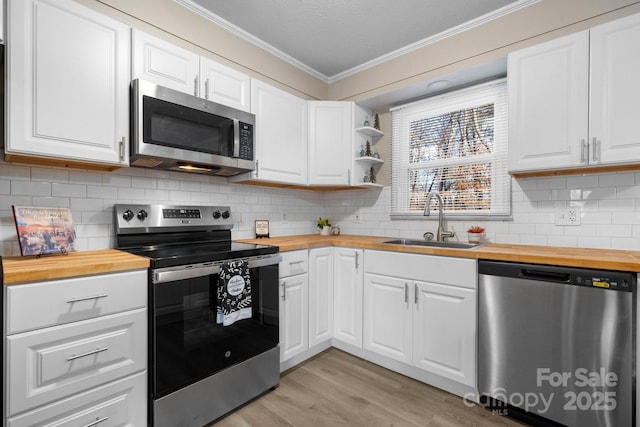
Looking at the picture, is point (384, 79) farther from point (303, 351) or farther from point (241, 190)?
point (303, 351)

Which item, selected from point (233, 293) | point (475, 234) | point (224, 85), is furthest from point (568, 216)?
point (224, 85)

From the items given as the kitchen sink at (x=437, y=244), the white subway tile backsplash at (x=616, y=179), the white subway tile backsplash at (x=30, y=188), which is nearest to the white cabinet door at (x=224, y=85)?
the white subway tile backsplash at (x=30, y=188)

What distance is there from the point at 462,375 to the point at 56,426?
6.99 feet

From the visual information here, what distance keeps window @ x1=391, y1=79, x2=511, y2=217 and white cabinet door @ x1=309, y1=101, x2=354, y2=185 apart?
493mm

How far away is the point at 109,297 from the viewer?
1402 mm

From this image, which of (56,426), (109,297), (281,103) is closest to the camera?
(56,426)

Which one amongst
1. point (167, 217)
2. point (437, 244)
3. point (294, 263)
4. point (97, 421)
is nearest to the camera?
point (97, 421)

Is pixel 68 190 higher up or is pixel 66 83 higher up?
pixel 66 83

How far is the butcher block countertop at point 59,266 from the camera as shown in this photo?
3.92ft

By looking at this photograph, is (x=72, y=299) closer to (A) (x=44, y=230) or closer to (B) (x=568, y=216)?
(A) (x=44, y=230)

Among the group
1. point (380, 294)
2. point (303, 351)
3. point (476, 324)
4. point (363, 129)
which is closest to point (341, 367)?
point (303, 351)

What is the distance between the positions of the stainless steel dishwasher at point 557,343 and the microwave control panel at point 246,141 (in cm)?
178

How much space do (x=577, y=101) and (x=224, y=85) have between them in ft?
7.49

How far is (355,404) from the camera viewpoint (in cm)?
196
